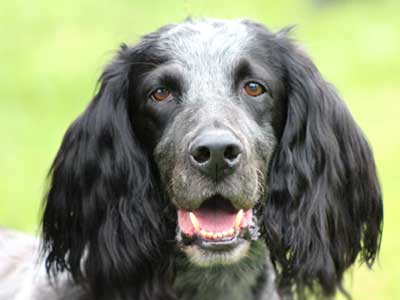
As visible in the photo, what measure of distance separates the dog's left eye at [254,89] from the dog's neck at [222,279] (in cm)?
61

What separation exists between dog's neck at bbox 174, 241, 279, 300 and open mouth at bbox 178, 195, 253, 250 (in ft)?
1.01

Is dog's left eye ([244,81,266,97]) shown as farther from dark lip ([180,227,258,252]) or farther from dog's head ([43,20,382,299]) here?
dark lip ([180,227,258,252])

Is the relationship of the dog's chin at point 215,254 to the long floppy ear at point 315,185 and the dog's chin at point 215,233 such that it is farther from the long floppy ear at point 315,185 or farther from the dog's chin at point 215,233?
the long floppy ear at point 315,185

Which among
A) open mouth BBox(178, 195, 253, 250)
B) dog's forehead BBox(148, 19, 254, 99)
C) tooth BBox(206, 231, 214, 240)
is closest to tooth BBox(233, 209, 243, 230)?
open mouth BBox(178, 195, 253, 250)

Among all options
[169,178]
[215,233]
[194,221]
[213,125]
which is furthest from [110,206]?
[213,125]

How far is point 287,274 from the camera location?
15.9ft

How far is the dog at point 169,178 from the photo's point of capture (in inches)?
186

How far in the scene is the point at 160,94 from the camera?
15.6ft

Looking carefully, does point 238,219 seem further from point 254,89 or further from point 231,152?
point 254,89

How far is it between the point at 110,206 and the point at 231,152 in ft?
2.44

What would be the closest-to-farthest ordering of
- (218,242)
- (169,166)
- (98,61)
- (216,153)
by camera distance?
1. (216,153)
2. (218,242)
3. (169,166)
4. (98,61)

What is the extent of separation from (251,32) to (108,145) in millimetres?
753

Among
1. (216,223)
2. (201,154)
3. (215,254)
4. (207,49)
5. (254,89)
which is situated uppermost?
(207,49)

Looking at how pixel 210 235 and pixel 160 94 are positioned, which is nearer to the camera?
pixel 210 235
